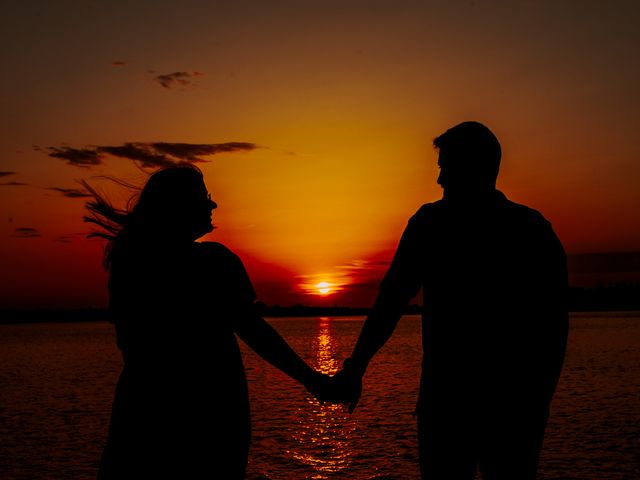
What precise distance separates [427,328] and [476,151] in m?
0.93

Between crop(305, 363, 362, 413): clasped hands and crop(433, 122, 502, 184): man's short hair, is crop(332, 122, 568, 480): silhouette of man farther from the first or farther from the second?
crop(305, 363, 362, 413): clasped hands

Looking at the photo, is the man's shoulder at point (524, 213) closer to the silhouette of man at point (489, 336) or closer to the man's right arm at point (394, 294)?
the silhouette of man at point (489, 336)

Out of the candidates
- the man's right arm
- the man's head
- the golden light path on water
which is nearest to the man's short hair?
the man's head

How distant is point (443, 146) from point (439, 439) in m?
1.49

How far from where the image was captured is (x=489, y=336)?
10.3 ft

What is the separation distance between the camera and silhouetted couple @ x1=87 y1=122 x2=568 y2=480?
9.69 feet

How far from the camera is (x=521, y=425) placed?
3.12 m

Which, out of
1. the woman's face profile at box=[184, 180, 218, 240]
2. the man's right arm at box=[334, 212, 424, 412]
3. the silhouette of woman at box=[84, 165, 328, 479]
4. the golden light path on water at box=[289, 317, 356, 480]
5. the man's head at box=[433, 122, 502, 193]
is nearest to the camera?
the silhouette of woman at box=[84, 165, 328, 479]

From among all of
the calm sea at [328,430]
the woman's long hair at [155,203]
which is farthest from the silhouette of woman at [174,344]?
the calm sea at [328,430]

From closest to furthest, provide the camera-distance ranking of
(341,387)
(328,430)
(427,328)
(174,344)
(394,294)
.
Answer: (174,344), (427,328), (394,294), (341,387), (328,430)

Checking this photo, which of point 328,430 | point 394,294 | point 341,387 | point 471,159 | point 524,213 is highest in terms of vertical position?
point 471,159

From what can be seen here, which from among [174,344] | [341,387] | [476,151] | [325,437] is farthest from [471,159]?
[325,437]

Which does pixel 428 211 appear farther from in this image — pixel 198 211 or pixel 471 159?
pixel 198 211

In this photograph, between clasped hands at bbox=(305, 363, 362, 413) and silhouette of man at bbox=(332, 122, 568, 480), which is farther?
clasped hands at bbox=(305, 363, 362, 413)
